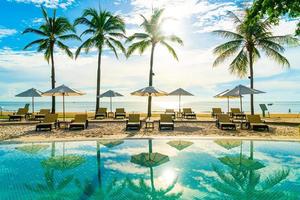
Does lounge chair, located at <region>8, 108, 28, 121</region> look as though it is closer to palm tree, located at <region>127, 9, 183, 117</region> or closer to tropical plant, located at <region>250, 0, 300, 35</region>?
palm tree, located at <region>127, 9, 183, 117</region>

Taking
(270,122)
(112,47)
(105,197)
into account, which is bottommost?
(105,197)

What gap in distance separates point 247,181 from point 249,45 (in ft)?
58.2

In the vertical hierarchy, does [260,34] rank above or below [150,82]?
above

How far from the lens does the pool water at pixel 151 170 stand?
25.2 feet

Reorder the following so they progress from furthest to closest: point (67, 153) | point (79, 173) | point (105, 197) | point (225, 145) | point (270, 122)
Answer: point (270, 122)
point (225, 145)
point (67, 153)
point (79, 173)
point (105, 197)

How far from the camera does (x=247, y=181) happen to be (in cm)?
867

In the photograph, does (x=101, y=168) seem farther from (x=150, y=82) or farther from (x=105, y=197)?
(x=150, y=82)

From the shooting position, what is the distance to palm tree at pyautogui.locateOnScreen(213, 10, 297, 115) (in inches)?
898

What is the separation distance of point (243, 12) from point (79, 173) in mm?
21175

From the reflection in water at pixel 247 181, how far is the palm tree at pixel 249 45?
14.0 m

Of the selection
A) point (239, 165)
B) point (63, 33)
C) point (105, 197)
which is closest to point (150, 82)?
point (63, 33)

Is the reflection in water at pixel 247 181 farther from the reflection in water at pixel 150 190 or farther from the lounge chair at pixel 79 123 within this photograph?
the lounge chair at pixel 79 123

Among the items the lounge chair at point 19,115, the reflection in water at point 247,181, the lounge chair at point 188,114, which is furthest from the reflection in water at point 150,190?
the lounge chair at point 19,115

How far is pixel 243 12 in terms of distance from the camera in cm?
2436
